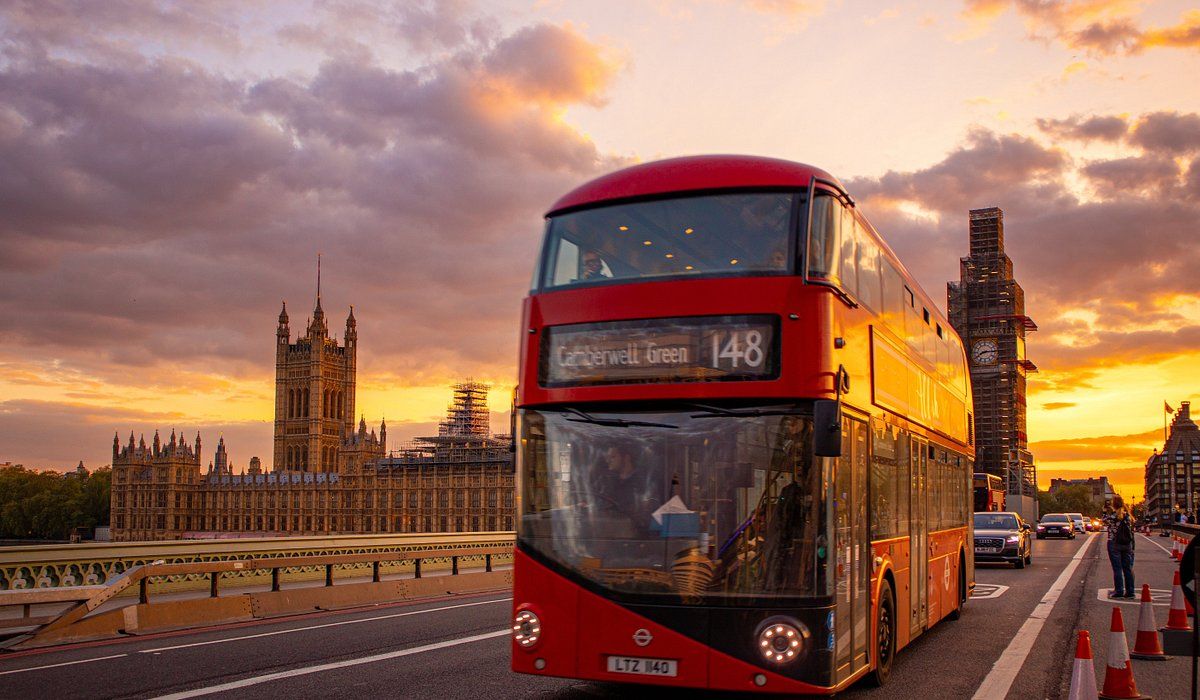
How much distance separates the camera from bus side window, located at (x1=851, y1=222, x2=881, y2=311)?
9.37 metres

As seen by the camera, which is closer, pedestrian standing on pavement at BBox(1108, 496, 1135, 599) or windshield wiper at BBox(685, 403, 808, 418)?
windshield wiper at BBox(685, 403, 808, 418)

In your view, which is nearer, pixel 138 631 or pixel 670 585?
pixel 670 585

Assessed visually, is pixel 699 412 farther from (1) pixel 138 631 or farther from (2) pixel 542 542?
(1) pixel 138 631

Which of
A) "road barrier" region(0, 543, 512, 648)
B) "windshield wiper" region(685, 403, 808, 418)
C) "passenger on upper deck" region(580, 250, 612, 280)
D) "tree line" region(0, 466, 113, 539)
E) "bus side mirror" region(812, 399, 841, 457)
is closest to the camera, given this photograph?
"bus side mirror" region(812, 399, 841, 457)

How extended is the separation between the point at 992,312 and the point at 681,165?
657ft

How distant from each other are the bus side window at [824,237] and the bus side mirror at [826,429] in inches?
41.1

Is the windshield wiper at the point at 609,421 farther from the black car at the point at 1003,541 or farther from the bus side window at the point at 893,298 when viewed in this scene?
the black car at the point at 1003,541

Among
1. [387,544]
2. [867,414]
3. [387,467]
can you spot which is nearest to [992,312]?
[387,467]

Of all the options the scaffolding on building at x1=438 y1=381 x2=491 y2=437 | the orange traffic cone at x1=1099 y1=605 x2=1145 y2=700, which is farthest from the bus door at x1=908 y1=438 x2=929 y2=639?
the scaffolding on building at x1=438 y1=381 x2=491 y2=437

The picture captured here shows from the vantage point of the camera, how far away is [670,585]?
7.56 meters

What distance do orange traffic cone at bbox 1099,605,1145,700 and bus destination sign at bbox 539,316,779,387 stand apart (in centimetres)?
403

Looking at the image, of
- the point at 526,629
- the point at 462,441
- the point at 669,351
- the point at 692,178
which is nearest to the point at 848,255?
the point at 692,178

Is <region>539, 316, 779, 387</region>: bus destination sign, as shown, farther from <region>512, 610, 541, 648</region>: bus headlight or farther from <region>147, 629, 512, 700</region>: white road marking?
<region>147, 629, 512, 700</region>: white road marking

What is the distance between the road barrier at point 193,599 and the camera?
12.7 metres
